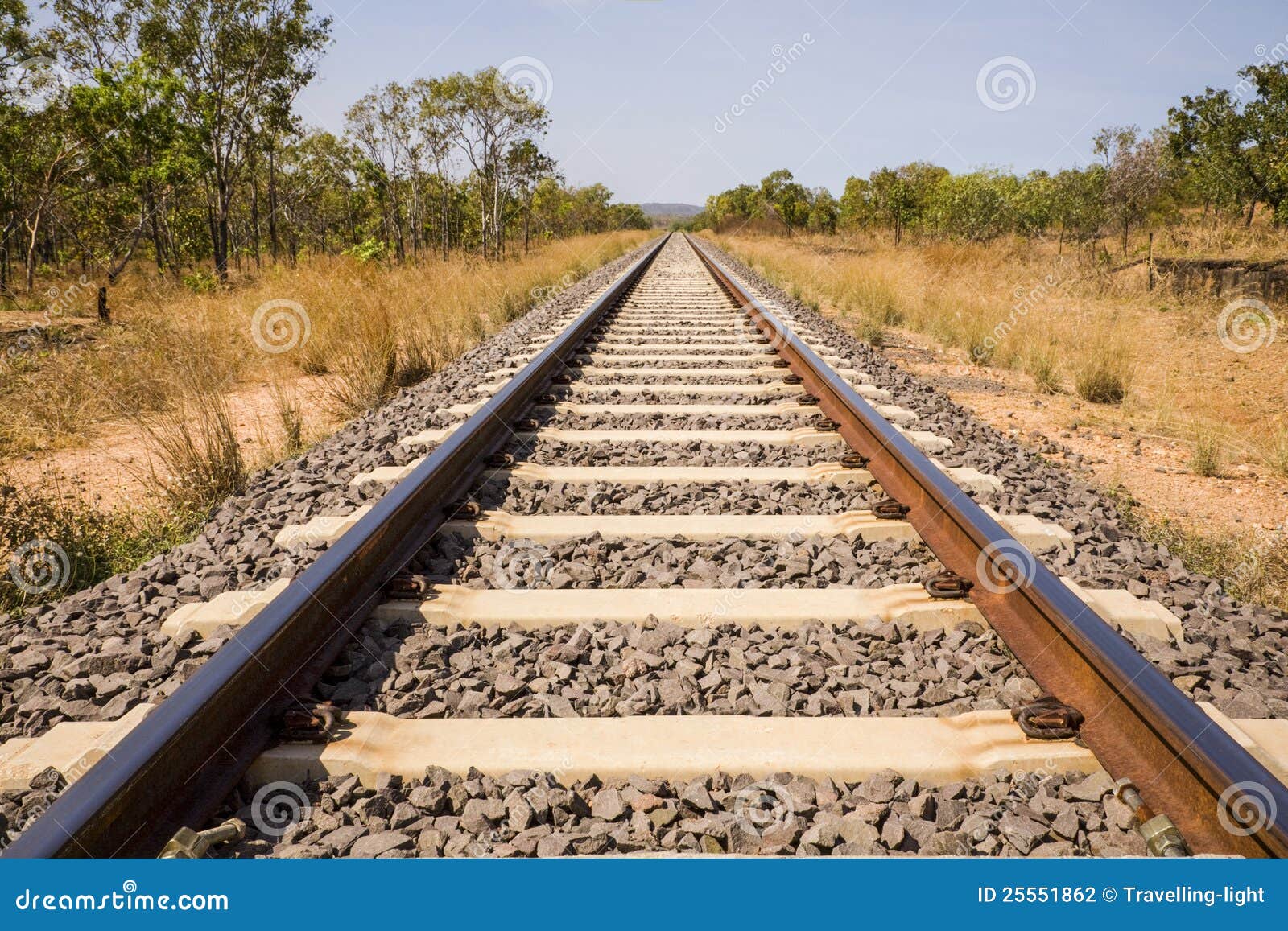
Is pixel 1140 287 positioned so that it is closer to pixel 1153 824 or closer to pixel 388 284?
pixel 388 284

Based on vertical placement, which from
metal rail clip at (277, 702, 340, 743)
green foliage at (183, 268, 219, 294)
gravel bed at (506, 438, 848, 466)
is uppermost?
green foliage at (183, 268, 219, 294)

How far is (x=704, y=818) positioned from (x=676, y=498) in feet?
5.51

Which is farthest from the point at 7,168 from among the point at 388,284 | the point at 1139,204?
the point at 1139,204

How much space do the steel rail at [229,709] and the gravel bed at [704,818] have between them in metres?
0.14

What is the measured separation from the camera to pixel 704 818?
1.46 m

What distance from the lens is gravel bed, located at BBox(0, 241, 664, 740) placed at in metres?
1.87

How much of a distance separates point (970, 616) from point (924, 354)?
6.31 m

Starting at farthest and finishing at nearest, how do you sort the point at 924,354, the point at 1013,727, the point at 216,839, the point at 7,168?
the point at 7,168, the point at 924,354, the point at 1013,727, the point at 216,839

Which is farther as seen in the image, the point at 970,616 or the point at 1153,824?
the point at 970,616

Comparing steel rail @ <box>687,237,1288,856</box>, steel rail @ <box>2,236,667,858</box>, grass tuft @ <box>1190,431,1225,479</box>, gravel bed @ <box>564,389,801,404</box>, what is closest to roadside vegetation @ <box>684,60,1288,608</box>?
grass tuft @ <box>1190,431,1225,479</box>

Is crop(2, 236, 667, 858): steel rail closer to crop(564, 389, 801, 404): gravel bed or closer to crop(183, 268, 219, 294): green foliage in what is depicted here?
crop(564, 389, 801, 404): gravel bed

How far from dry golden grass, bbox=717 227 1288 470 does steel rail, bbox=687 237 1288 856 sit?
325 cm
